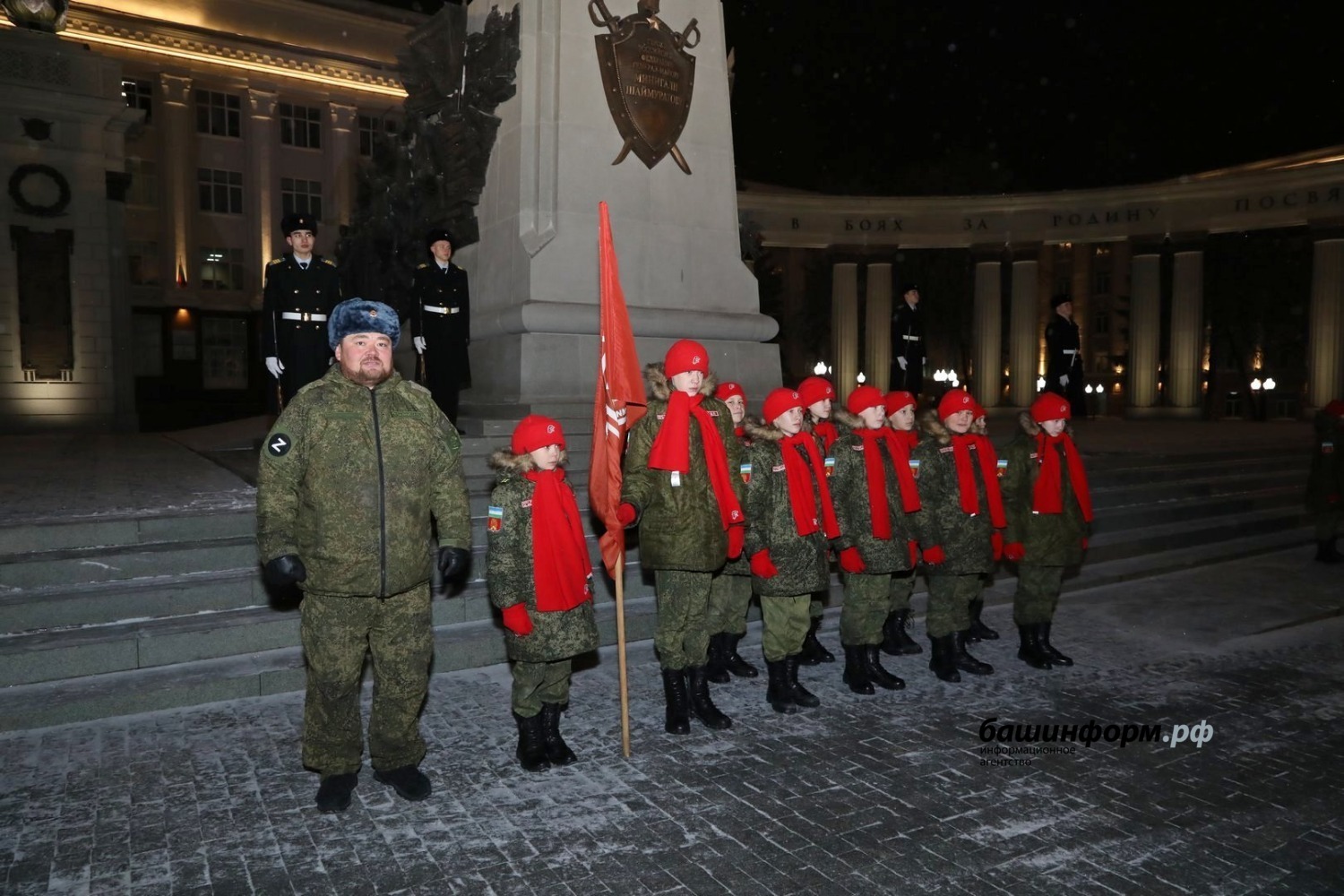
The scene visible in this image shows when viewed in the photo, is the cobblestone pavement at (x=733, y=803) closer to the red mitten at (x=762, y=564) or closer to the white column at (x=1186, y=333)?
the red mitten at (x=762, y=564)

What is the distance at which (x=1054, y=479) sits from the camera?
20.4 ft

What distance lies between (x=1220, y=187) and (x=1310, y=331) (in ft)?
15.5

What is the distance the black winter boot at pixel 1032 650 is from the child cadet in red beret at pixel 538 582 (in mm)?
3291

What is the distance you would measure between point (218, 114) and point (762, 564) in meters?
38.6

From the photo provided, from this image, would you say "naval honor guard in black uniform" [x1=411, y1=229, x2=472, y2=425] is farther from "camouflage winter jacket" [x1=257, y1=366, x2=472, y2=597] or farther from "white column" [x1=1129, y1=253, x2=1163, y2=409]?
"white column" [x1=1129, y1=253, x2=1163, y2=409]

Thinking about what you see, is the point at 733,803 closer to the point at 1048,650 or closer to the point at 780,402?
the point at 780,402

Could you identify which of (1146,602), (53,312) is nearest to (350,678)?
(1146,602)

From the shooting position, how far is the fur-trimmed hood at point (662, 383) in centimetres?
517

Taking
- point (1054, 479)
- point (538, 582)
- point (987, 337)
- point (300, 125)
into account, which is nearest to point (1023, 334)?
point (987, 337)

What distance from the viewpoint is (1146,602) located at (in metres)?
8.13

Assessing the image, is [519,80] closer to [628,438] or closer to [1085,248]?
[628,438]

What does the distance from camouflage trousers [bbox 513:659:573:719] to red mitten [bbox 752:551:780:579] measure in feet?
4.00

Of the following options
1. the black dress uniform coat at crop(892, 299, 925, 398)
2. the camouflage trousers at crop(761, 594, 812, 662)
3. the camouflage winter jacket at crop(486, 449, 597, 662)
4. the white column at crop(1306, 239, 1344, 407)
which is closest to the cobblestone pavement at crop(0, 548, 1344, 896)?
the camouflage trousers at crop(761, 594, 812, 662)

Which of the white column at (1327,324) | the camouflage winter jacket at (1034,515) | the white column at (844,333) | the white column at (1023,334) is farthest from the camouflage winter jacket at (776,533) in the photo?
the white column at (1327,324)
